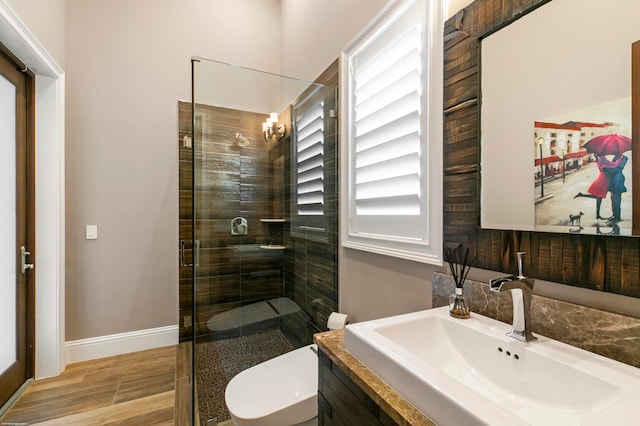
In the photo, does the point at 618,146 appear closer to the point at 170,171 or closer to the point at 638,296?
the point at 638,296

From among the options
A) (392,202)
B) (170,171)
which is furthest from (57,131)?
(392,202)

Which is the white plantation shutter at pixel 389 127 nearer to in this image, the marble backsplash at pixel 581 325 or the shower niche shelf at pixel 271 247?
the marble backsplash at pixel 581 325

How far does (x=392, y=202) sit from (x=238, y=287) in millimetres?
1439

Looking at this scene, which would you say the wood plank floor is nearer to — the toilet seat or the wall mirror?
the toilet seat

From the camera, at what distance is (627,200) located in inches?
28.9

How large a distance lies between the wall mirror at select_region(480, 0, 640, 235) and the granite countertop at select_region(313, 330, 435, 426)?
0.66m

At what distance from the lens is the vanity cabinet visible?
2.43 ft

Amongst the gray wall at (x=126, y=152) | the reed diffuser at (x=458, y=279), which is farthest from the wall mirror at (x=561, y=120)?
the gray wall at (x=126, y=152)

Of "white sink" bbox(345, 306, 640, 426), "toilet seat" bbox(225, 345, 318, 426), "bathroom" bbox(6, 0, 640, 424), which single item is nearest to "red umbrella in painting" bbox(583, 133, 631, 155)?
"white sink" bbox(345, 306, 640, 426)

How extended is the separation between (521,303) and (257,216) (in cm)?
180

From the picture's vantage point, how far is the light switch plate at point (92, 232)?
2576mm

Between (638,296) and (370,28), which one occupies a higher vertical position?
(370,28)

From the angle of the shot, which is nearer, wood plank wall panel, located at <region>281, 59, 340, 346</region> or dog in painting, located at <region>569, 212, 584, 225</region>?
dog in painting, located at <region>569, 212, 584, 225</region>

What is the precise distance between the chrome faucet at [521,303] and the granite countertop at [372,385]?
0.40 m
